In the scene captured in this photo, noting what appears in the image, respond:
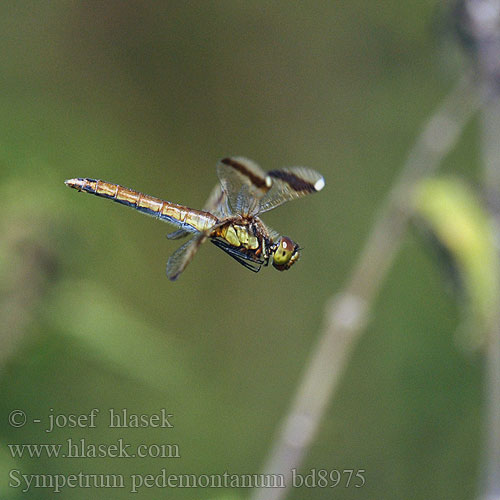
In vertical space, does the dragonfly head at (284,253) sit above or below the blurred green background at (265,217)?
below

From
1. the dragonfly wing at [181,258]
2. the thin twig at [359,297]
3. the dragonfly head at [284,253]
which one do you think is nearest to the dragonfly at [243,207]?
the dragonfly head at [284,253]

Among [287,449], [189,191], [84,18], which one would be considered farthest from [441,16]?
[84,18]

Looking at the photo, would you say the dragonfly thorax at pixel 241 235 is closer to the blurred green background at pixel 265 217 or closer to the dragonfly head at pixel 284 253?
the dragonfly head at pixel 284 253

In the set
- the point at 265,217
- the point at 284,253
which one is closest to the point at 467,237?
the point at 284,253

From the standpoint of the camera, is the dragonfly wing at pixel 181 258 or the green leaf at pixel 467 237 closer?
the dragonfly wing at pixel 181 258

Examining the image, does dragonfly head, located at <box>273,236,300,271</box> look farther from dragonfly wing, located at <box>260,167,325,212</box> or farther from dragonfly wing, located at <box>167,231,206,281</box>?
dragonfly wing, located at <box>167,231,206,281</box>

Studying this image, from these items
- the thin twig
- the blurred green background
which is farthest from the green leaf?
the blurred green background
